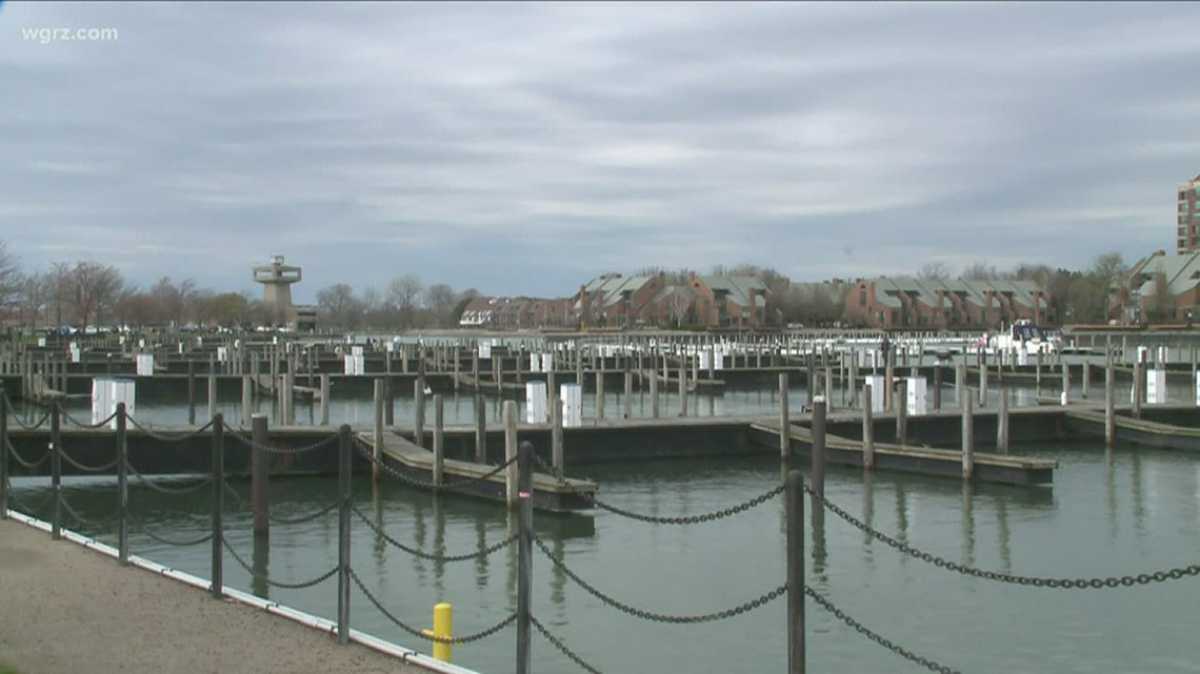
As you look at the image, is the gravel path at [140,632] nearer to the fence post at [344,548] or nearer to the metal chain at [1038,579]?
the fence post at [344,548]

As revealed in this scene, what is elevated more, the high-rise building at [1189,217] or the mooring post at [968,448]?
the high-rise building at [1189,217]

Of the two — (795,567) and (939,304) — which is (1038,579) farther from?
(939,304)

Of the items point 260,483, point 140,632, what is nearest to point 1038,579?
point 140,632

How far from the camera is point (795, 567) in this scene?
7.92 m

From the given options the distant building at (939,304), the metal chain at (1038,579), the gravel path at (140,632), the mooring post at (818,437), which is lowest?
the gravel path at (140,632)

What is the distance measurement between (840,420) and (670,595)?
1736 centimetres

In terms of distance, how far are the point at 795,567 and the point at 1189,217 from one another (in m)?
202

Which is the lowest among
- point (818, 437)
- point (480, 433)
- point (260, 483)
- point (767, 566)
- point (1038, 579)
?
point (767, 566)

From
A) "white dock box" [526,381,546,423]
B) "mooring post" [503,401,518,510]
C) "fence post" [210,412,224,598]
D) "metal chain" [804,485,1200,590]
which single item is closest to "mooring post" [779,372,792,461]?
"white dock box" [526,381,546,423]

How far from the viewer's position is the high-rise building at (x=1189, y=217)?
186500 mm

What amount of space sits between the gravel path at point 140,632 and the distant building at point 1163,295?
15201cm

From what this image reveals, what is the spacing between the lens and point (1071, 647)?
14484 millimetres

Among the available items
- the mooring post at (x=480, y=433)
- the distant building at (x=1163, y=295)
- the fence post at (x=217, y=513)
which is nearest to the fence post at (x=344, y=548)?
the fence post at (x=217, y=513)

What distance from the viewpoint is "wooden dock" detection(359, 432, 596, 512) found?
2222 centimetres
